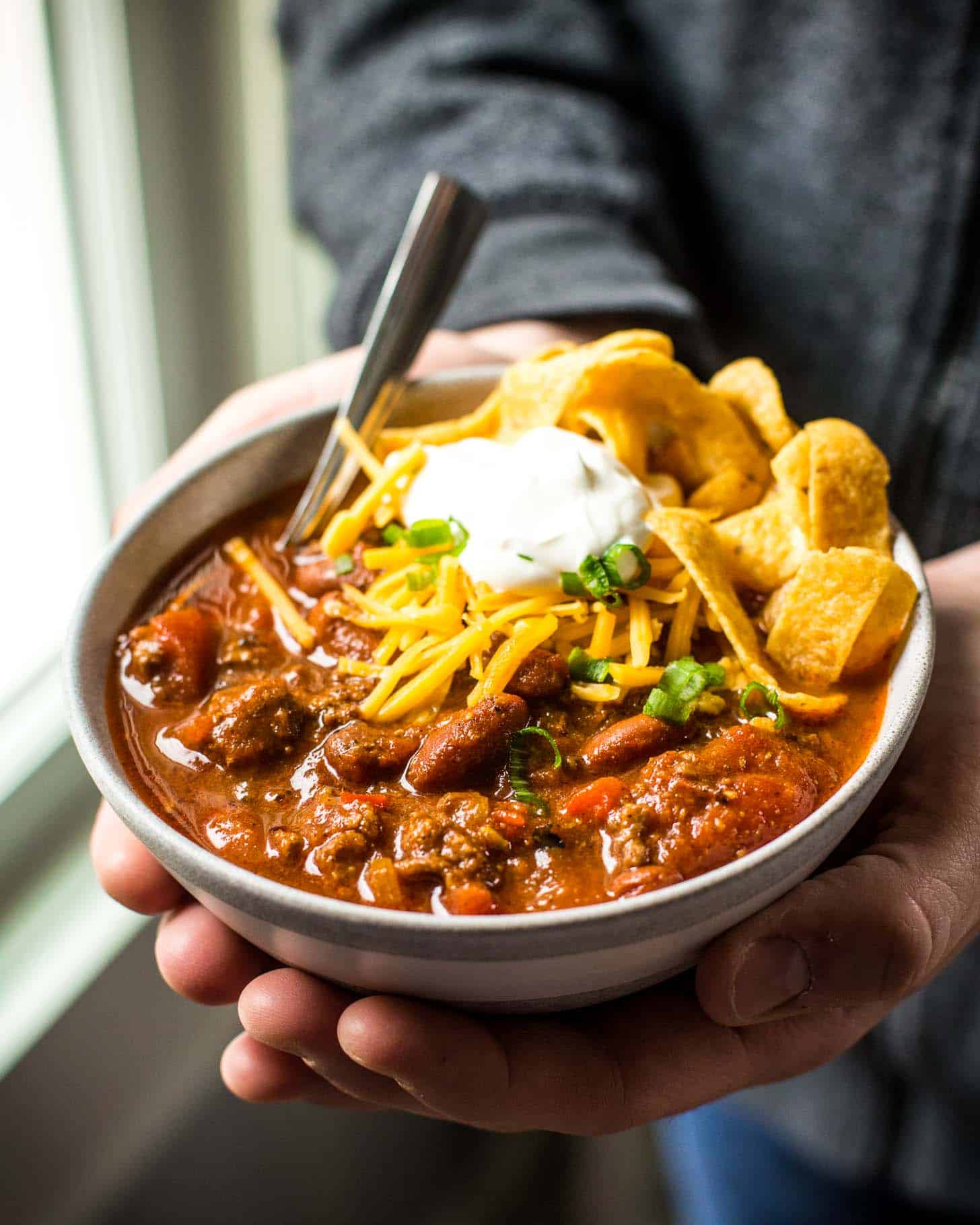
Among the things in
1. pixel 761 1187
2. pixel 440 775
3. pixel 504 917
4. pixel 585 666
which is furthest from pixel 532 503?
pixel 761 1187

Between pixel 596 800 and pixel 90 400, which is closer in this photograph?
pixel 596 800

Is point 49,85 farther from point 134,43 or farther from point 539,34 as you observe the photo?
point 539,34

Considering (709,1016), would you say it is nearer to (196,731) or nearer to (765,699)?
(765,699)

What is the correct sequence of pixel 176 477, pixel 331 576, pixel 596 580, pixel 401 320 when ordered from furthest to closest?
pixel 401 320 → pixel 176 477 → pixel 331 576 → pixel 596 580

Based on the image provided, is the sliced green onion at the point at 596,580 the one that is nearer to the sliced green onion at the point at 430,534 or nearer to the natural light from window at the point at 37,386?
the sliced green onion at the point at 430,534

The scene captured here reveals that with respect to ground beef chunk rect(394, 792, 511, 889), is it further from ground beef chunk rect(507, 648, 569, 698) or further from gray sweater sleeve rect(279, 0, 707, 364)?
gray sweater sleeve rect(279, 0, 707, 364)

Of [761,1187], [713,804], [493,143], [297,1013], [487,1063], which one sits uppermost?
[493,143]
